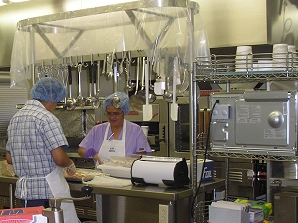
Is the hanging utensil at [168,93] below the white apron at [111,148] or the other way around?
the other way around

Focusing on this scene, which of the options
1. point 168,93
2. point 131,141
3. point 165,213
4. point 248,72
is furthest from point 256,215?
point 131,141

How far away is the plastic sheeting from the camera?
9.82 ft

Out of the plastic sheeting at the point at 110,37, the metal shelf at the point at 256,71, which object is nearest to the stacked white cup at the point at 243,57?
the metal shelf at the point at 256,71

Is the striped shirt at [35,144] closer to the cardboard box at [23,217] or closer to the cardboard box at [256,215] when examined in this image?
the cardboard box at [256,215]

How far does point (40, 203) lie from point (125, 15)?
4.64 feet

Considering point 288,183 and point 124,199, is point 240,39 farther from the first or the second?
point 124,199

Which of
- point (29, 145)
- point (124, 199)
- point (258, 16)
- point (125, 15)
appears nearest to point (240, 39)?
point (258, 16)

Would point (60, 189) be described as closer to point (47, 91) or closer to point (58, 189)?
point (58, 189)

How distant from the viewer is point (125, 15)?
328 centimetres

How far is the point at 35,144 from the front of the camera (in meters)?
2.93

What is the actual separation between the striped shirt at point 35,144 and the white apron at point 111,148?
955mm

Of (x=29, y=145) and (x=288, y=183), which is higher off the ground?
(x=29, y=145)

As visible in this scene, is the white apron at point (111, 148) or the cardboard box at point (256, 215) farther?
the white apron at point (111, 148)

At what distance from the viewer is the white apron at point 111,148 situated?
3904mm
